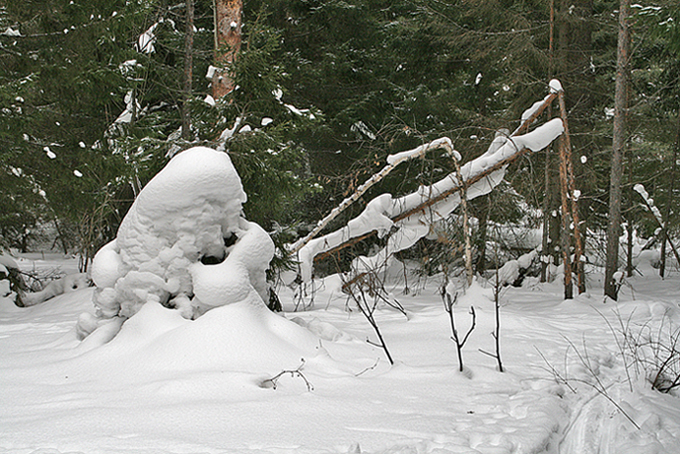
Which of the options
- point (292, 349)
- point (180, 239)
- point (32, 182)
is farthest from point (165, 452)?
point (32, 182)

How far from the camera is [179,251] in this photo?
427 cm

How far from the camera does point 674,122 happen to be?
34.2 feet

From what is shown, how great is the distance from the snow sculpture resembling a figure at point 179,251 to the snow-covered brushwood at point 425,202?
2.14 meters

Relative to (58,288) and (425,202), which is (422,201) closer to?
(425,202)

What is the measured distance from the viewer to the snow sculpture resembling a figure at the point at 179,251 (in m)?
4.13

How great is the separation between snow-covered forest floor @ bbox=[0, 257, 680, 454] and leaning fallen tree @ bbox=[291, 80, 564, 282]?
1.71 metres

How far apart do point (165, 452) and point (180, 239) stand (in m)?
2.39

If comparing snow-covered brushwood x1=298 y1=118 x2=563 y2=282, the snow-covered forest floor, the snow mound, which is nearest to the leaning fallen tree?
snow-covered brushwood x1=298 y1=118 x2=563 y2=282

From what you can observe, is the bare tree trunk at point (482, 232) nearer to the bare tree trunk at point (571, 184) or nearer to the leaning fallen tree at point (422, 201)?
the leaning fallen tree at point (422, 201)

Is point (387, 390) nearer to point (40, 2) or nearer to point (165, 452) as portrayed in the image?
point (165, 452)

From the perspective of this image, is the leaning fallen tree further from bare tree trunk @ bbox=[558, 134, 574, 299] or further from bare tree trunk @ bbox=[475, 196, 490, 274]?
bare tree trunk @ bbox=[475, 196, 490, 274]

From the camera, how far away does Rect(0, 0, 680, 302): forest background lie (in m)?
5.89

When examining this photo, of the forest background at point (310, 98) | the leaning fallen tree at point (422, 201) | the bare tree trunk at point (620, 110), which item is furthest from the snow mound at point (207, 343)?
the bare tree trunk at point (620, 110)

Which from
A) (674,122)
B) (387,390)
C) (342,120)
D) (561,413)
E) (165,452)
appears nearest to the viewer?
(165,452)
